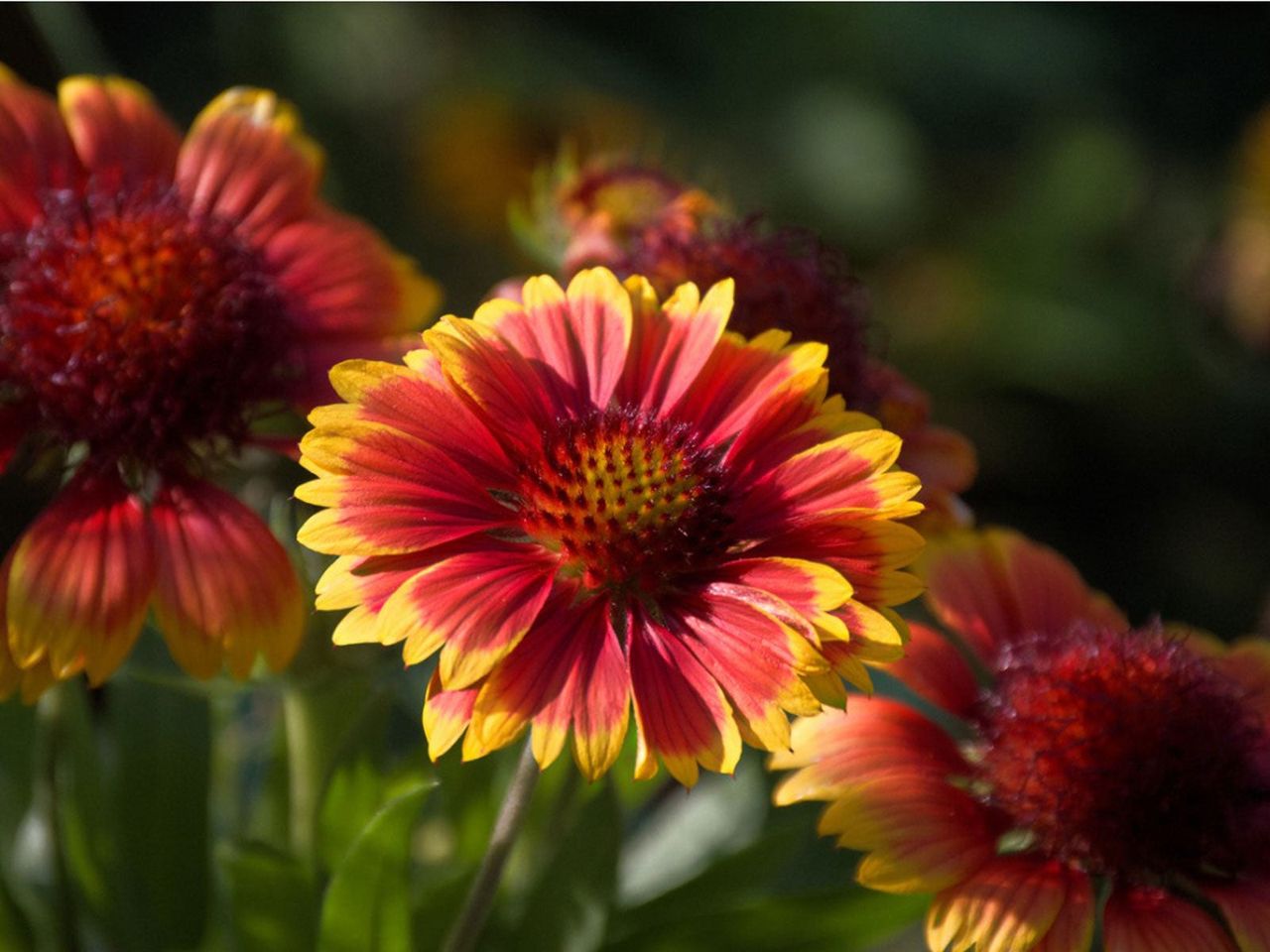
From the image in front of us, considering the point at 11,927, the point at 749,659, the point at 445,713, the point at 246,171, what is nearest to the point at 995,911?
the point at 749,659

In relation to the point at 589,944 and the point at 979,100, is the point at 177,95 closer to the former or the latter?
the point at 979,100

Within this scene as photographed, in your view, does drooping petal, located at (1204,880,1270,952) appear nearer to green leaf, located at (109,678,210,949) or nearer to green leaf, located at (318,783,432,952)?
green leaf, located at (318,783,432,952)

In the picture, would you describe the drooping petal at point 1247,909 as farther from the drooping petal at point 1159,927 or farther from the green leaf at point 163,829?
the green leaf at point 163,829

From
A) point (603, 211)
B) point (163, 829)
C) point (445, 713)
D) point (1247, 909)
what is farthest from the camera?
point (603, 211)

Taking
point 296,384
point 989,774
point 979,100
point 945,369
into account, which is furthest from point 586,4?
point 989,774

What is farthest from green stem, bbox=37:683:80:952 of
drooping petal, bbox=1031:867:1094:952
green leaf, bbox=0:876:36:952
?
drooping petal, bbox=1031:867:1094:952

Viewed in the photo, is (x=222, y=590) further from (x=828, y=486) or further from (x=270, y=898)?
(x=828, y=486)

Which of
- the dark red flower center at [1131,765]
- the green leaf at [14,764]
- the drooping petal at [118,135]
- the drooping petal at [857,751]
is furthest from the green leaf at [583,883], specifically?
the drooping petal at [118,135]
